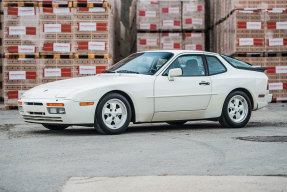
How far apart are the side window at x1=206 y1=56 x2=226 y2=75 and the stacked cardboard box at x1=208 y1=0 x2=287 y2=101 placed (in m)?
6.11

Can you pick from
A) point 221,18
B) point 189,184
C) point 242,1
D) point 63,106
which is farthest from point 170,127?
point 221,18

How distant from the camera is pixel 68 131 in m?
9.14

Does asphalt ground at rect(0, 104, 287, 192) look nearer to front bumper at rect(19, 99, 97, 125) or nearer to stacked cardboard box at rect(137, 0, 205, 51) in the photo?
front bumper at rect(19, 99, 97, 125)

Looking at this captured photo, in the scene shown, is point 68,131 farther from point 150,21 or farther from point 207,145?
point 150,21

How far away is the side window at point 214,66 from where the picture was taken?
9.73 m

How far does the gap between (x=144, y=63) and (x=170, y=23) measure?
8509 mm

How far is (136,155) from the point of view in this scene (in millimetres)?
6305

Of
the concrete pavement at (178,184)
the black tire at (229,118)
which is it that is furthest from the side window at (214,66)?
the concrete pavement at (178,184)

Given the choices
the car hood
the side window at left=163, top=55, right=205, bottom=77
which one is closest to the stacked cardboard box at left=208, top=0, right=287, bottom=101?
the side window at left=163, top=55, right=205, bottom=77

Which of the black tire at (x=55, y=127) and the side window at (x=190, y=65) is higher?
the side window at (x=190, y=65)

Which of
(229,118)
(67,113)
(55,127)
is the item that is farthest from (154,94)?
(55,127)

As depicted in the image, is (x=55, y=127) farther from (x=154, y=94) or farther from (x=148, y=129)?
(x=154, y=94)

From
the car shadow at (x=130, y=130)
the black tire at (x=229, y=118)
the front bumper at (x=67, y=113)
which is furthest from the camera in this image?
the black tire at (x=229, y=118)

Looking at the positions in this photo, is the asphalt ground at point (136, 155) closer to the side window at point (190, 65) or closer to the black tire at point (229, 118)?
the black tire at point (229, 118)
